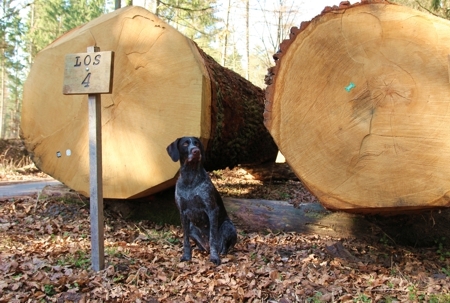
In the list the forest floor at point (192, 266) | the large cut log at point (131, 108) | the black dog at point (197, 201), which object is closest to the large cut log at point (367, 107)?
the forest floor at point (192, 266)

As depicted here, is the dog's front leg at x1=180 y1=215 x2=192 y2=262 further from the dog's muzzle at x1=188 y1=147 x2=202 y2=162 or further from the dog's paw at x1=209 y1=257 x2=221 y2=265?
the dog's muzzle at x1=188 y1=147 x2=202 y2=162

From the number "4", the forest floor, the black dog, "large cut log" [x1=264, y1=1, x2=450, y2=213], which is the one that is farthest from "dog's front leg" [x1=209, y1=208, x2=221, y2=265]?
the number "4"

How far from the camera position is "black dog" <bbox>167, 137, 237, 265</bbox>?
3.25 metres

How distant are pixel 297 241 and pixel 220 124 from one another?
1.46 metres

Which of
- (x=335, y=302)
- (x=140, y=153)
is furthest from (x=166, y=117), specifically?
(x=335, y=302)

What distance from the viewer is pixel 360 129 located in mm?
3086

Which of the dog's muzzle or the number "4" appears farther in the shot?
the dog's muzzle

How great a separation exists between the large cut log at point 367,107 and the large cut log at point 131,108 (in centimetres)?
86

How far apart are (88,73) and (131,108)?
37.9 inches

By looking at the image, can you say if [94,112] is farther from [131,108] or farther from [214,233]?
[214,233]

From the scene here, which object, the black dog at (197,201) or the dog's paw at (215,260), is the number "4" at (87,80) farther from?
the dog's paw at (215,260)

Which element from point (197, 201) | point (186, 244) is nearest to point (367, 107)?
point (197, 201)

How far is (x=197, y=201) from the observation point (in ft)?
10.9

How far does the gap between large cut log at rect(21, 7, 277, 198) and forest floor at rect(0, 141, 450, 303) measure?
0.57 metres
